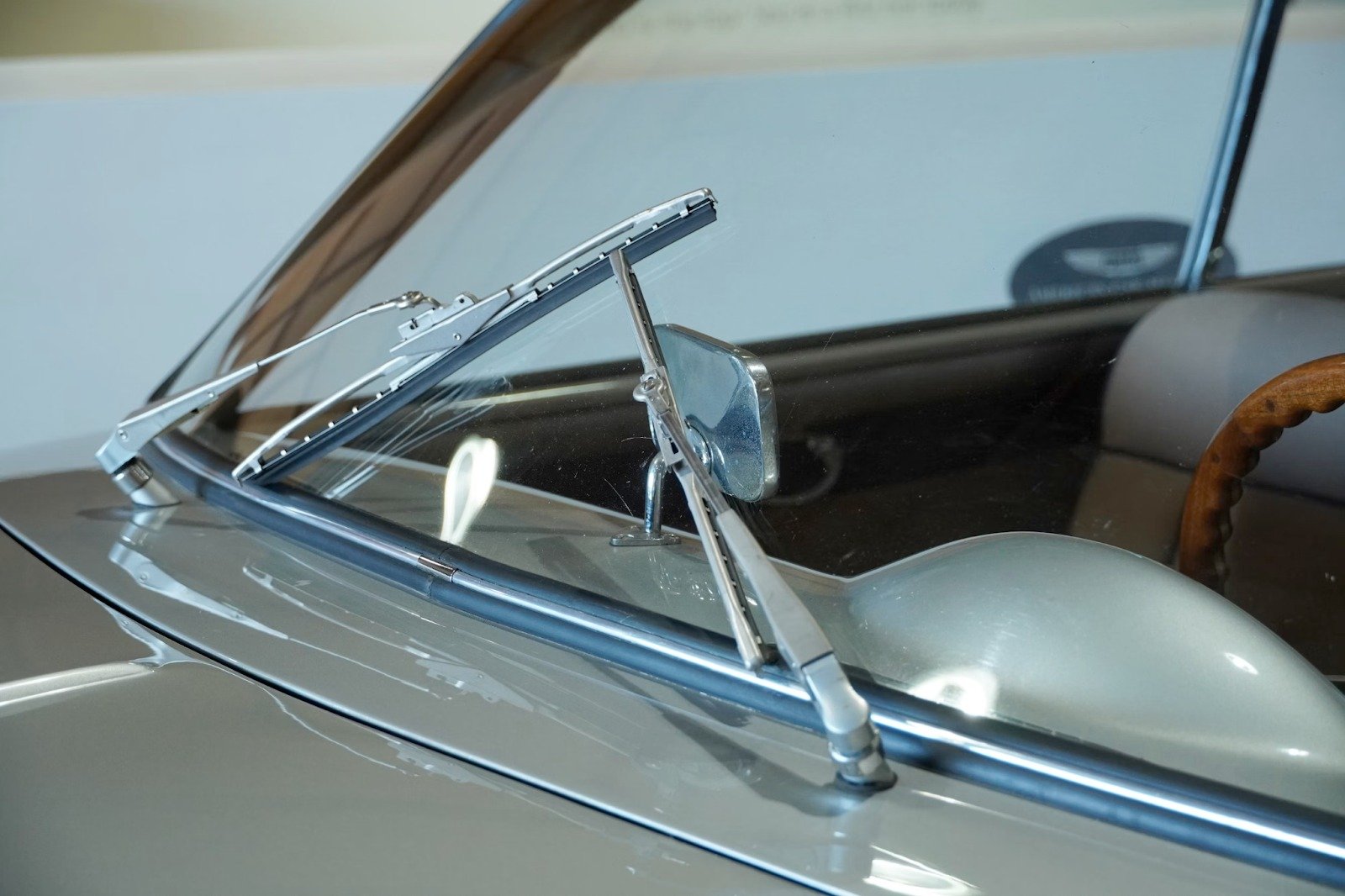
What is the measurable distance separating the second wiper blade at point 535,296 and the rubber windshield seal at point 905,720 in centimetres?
7

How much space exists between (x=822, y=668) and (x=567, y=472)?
0.27 m

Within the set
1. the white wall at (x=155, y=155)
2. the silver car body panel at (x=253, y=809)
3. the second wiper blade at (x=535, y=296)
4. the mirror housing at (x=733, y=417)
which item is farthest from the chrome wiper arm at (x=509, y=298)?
the white wall at (x=155, y=155)

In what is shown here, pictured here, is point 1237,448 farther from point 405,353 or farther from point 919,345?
point 405,353

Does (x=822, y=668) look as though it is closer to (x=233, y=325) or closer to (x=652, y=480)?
(x=652, y=480)

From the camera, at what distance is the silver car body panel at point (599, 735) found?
20.2 inches

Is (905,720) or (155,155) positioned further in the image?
(155,155)

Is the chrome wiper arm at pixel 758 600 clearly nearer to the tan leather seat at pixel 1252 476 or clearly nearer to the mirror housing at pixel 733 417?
the mirror housing at pixel 733 417

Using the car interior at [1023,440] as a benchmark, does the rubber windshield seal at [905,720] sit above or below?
below

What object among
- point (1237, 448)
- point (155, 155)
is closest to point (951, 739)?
point (1237, 448)

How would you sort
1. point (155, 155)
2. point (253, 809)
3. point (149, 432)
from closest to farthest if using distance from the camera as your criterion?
point (253, 809) < point (149, 432) < point (155, 155)

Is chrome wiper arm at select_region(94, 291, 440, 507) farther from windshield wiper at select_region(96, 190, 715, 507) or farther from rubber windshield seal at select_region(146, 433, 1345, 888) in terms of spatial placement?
rubber windshield seal at select_region(146, 433, 1345, 888)

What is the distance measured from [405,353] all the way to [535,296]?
12 centimetres

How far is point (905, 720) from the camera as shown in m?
0.60

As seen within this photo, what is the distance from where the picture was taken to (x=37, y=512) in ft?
3.16
